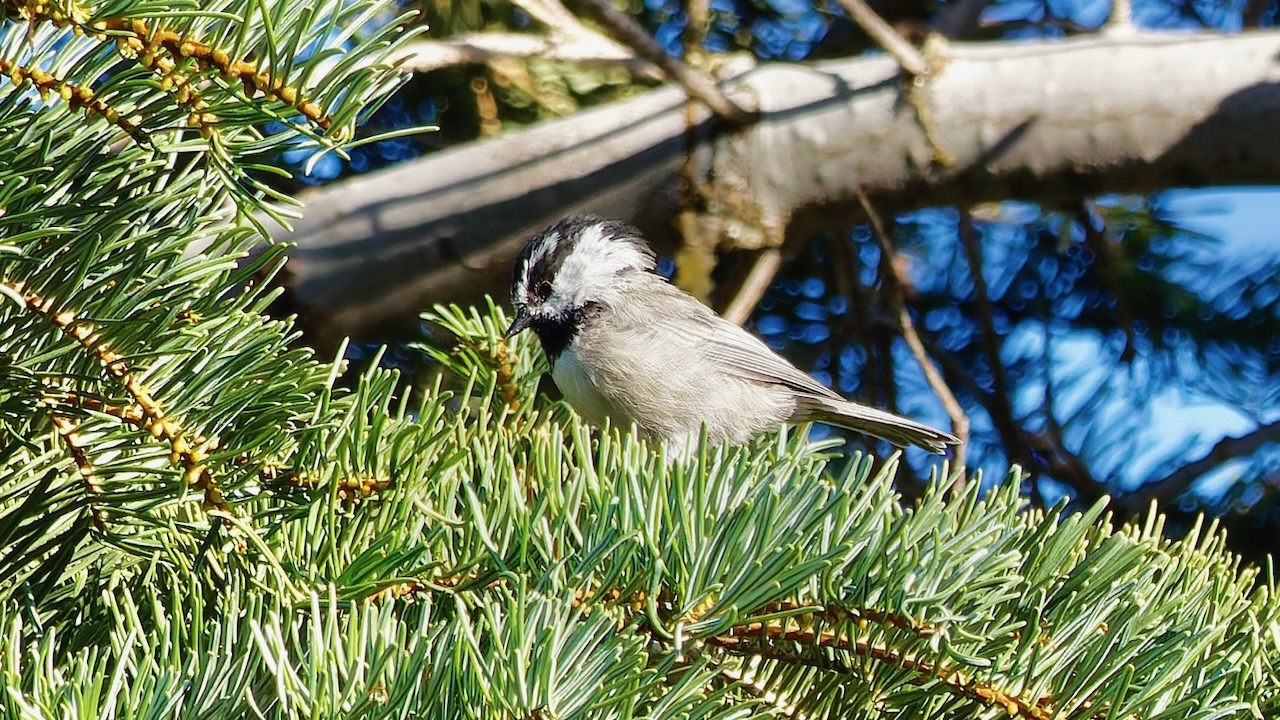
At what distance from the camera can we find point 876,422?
296 cm

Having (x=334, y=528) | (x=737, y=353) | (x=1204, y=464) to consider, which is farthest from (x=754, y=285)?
(x=334, y=528)

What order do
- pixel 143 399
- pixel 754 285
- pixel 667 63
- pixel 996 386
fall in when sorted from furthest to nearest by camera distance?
1. pixel 996 386
2. pixel 754 285
3. pixel 667 63
4. pixel 143 399

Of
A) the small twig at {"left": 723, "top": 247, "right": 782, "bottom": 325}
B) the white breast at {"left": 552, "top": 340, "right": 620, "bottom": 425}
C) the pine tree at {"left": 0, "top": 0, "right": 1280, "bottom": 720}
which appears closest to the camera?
the pine tree at {"left": 0, "top": 0, "right": 1280, "bottom": 720}

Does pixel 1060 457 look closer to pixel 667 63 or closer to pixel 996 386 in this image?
pixel 996 386

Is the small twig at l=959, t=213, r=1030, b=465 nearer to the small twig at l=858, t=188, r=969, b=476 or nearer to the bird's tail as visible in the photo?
the small twig at l=858, t=188, r=969, b=476

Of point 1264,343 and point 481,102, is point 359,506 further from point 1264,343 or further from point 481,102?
point 1264,343

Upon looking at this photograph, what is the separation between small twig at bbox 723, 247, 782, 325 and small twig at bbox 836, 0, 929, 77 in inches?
22.6

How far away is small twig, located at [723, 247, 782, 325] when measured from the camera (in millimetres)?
3158

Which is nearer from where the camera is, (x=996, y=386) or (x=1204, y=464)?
(x=1204, y=464)

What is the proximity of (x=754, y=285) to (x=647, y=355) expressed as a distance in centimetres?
40

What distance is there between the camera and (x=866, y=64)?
10.6 ft

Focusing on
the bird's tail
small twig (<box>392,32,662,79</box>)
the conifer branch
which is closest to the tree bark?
small twig (<box>392,32,662,79</box>)

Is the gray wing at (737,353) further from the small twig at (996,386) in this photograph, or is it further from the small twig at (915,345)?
the small twig at (996,386)

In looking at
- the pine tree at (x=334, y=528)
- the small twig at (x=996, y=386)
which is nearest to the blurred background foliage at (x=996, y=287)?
the small twig at (x=996, y=386)
